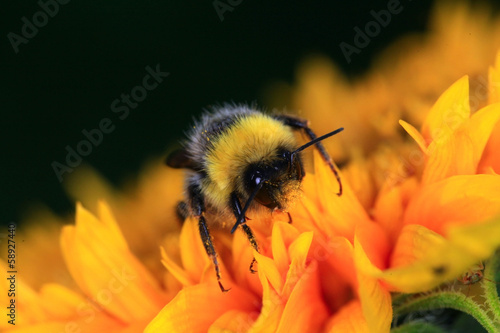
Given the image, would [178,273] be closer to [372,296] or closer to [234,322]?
[234,322]

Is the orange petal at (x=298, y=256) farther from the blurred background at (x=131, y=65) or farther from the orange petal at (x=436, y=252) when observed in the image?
the blurred background at (x=131, y=65)

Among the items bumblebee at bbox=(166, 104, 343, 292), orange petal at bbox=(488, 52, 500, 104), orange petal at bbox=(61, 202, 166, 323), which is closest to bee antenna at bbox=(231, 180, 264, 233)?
bumblebee at bbox=(166, 104, 343, 292)

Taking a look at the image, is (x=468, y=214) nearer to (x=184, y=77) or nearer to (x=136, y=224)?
(x=136, y=224)

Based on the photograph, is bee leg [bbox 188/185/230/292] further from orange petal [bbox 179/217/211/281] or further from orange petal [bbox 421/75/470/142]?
orange petal [bbox 421/75/470/142]

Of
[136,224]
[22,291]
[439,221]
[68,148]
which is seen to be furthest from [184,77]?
[439,221]

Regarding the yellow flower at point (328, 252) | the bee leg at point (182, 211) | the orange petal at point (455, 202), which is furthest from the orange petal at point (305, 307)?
the bee leg at point (182, 211)

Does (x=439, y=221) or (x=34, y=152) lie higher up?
(x=34, y=152)
